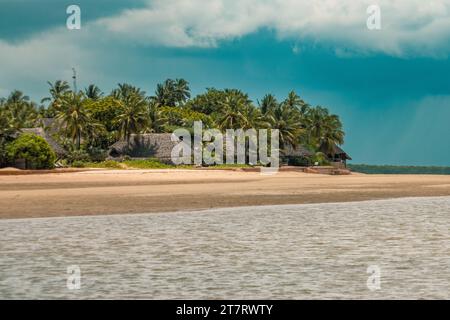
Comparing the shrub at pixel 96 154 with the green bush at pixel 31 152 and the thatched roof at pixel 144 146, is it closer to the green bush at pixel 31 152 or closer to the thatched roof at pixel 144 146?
the thatched roof at pixel 144 146

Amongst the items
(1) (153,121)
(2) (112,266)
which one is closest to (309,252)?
(2) (112,266)

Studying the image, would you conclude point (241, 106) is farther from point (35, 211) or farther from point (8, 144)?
point (35, 211)

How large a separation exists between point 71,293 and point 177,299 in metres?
1.43

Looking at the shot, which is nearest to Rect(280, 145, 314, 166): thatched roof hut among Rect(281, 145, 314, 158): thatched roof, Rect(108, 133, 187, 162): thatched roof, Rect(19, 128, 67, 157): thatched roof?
Rect(281, 145, 314, 158): thatched roof

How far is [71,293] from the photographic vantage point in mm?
9078

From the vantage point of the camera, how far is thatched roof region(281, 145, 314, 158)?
8986cm

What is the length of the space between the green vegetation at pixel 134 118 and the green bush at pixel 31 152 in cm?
139

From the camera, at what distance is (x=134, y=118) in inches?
3147

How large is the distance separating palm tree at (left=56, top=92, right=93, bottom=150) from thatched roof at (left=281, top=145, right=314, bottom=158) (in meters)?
26.3

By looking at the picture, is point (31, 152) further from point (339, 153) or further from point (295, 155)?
point (339, 153)

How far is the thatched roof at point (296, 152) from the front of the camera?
89863 mm

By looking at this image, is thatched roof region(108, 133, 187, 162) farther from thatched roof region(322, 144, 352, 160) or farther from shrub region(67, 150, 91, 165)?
thatched roof region(322, 144, 352, 160)

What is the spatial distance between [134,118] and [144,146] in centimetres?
467
